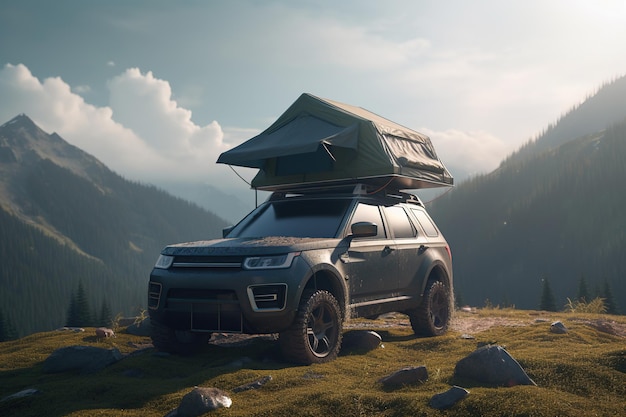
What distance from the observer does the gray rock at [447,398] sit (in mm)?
4840

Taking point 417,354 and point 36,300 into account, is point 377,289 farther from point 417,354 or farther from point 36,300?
point 36,300

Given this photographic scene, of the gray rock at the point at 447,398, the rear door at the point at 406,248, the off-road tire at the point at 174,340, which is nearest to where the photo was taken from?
the gray rock at the point at 447,398

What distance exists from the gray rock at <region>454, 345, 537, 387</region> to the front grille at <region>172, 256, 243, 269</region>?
2688 millimetres

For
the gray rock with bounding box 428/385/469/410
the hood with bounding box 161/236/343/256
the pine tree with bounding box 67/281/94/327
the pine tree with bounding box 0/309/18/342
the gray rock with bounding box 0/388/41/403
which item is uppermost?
the hood with bounding box 161/236/343/256

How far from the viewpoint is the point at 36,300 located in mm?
176875

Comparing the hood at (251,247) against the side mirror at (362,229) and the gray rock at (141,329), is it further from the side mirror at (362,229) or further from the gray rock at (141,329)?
the gray rock at (141,329)

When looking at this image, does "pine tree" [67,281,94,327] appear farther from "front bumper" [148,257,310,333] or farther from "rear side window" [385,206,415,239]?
"front bumper" [148,257,310,333]

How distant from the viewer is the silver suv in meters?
6.63

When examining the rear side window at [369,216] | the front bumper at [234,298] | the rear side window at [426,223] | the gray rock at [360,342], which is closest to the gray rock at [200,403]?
the front bumper at [234,298]

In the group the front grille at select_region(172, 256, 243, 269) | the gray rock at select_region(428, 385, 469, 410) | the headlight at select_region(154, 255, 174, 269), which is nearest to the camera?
the gray rock at select_region(428, 385, 469, 410)

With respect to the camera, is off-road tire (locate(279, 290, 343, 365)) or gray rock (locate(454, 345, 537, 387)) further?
off-road tire (locate(279, 290, 343, 365))

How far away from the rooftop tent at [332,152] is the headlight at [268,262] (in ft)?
7.81

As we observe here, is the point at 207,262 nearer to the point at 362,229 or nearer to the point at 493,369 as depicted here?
the point at 362,229

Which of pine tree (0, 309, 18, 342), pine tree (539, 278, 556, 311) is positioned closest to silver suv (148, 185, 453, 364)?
pine tree (539, 278, 556, 311)
